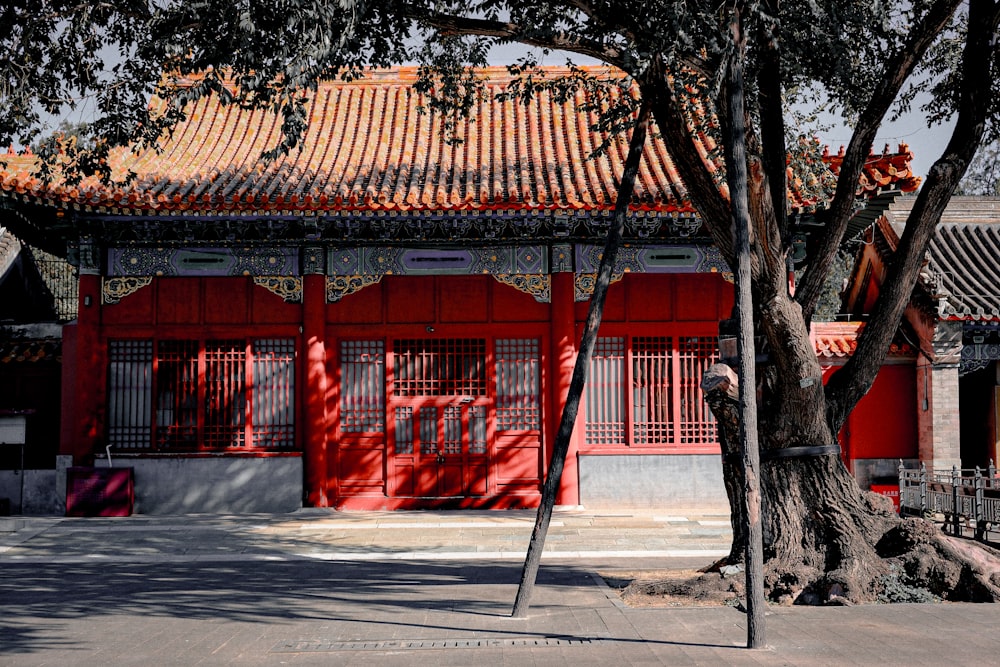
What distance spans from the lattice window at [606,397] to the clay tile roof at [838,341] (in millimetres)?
4510

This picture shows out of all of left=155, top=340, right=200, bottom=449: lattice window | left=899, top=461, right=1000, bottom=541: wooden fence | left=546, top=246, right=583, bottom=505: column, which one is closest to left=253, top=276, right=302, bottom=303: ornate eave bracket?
left=155, top=340, right=200, bottom=449: lattice window

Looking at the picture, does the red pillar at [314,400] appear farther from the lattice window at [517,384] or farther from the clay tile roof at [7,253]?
the clay tile roof at [7,253]

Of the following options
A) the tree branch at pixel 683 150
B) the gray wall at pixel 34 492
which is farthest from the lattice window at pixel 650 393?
the gray wall at pixel 34 492

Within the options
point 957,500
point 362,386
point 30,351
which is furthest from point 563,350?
point 30,351

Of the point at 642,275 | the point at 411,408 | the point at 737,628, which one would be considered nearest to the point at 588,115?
the point at 642,275

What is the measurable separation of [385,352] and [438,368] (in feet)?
2.94

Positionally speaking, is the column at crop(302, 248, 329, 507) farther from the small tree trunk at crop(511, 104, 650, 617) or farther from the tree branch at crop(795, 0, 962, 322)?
the tree branch at crop(795, 0, 962, 322)

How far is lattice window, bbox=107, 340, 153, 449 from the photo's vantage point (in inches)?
604

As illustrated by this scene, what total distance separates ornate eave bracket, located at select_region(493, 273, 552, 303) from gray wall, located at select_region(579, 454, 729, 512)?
8.89ft

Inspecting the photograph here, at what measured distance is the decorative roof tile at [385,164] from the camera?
46.0 ft

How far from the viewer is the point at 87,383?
15148 mm

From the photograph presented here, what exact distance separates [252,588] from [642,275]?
852cm

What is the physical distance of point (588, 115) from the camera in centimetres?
1709

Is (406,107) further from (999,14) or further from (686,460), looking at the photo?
(999,14)
